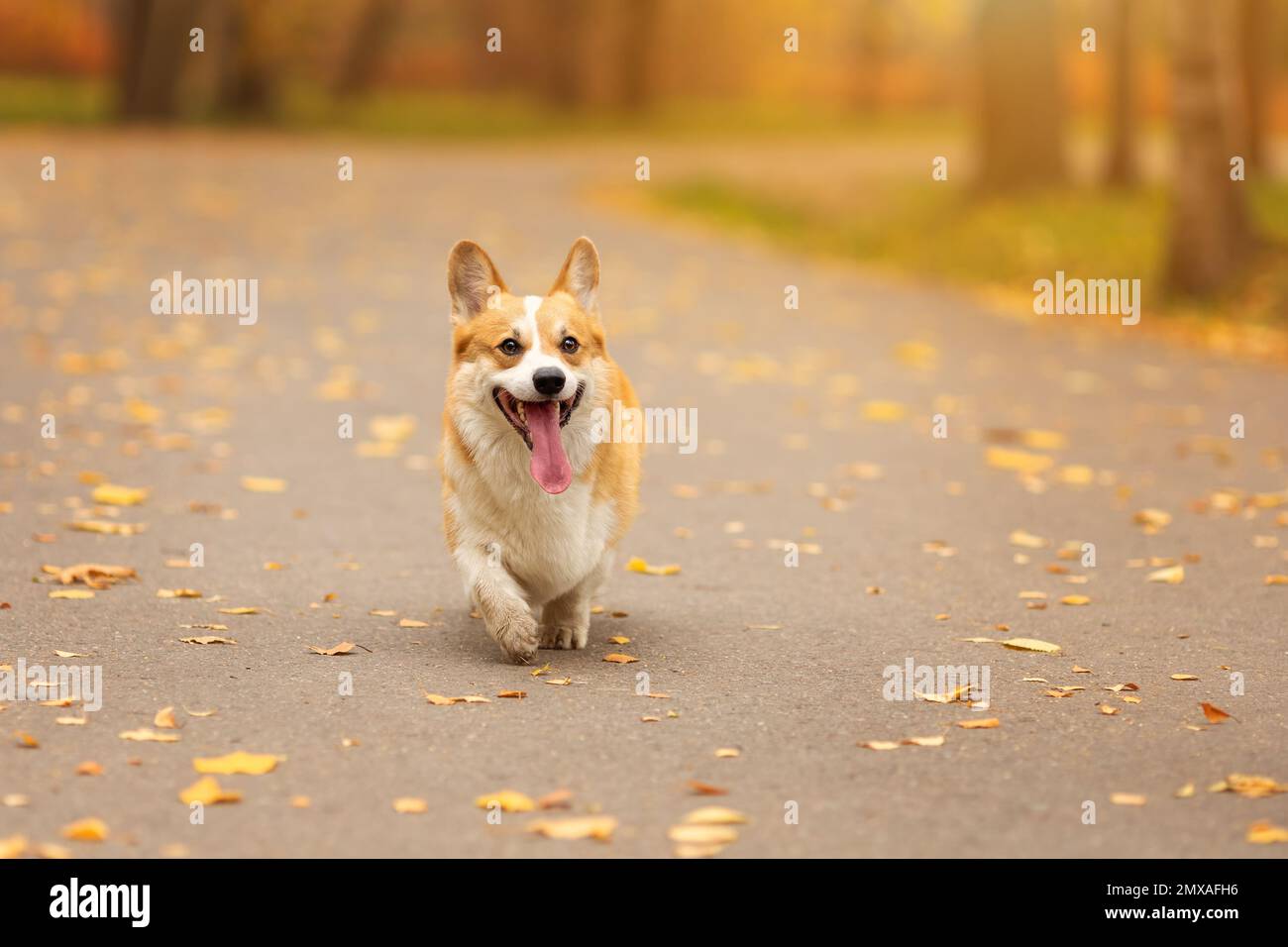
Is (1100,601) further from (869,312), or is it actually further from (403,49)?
(403,49)

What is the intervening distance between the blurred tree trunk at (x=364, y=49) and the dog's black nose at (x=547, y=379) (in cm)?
4332

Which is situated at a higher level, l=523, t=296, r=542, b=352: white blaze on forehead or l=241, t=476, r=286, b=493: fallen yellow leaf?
l=523, t=296, r=542, b=352: white blaze on forehead

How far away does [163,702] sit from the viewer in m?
5.69

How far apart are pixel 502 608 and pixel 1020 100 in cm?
2119

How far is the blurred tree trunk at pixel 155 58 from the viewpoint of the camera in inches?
1347

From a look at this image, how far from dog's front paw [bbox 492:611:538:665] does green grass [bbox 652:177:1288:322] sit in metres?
11.4

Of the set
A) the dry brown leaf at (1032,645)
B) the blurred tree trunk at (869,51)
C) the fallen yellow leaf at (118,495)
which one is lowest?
the dry brown leaf at (1032,645)

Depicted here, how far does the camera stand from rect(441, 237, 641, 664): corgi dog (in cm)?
627

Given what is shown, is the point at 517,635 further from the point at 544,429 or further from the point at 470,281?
the point at 470,281

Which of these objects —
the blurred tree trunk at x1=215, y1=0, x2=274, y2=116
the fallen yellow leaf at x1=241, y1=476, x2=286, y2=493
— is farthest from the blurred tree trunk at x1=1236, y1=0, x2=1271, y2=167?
the fallen yellow leaf at x1=241, y1=476, x2=286, y2=493

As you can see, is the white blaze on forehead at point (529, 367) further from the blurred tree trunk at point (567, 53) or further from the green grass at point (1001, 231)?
the blurred tree trunk at point (567, 53)

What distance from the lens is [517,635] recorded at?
625 centimetres

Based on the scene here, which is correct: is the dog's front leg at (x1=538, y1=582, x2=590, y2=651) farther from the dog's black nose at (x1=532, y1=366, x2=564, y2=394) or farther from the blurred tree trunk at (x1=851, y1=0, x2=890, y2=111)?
the blurred tree trunk at (x1=851, y1=0, x2=890, y2=111)

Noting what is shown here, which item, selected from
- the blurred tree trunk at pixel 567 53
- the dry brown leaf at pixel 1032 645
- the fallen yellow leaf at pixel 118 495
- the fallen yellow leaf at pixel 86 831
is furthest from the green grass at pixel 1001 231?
the blurred tree trunk at pixel 567 53
